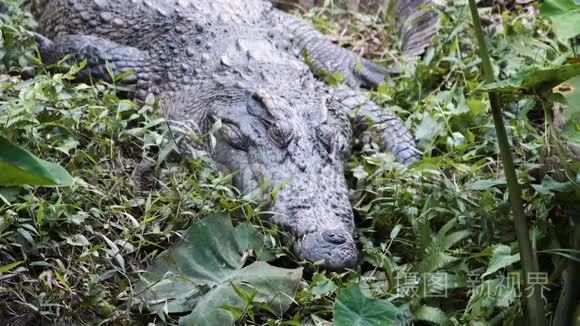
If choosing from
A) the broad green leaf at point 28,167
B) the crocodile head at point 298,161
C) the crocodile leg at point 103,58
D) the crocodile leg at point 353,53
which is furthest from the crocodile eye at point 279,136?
the broad green leaf at point 28,167

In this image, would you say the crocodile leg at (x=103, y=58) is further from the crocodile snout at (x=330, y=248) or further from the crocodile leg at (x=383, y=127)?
the crocodile snout at (x=330, y=248)

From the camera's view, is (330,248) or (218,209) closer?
(330,248)

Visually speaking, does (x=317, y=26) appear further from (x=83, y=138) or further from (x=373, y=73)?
(x=83, y=138)

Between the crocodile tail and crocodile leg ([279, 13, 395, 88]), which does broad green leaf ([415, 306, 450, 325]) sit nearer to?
crocodile leg ([279, 13, 395, 88])

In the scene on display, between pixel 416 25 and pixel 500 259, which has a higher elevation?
pixel 416 25

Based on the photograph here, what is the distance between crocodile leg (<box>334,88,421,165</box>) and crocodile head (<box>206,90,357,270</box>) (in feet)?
0.57

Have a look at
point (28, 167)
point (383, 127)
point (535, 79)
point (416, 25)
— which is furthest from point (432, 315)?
point (416, 25)

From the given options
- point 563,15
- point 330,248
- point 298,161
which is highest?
point 563,15

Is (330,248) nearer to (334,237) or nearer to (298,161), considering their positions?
(334,237)

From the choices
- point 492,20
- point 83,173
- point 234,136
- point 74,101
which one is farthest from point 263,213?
point 492,20

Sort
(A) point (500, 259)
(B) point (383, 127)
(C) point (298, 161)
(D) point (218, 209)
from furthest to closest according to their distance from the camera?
(B) point (383, 127) → (C) point (298, 161) → (D) point (218, 209) → (A) point (500, 259)

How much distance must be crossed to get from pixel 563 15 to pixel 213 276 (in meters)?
1.51

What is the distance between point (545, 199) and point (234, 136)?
1.41 meters

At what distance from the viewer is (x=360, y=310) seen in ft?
9.30
